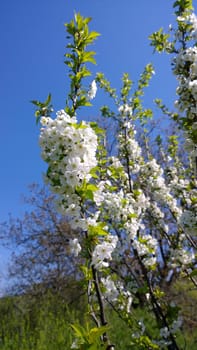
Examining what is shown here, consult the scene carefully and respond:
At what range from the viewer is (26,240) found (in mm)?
12211

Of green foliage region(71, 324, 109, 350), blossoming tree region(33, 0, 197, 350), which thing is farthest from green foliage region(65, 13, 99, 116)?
green foliage region(71, 324, 109, 350)

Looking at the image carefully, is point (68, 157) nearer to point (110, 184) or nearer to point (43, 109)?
point (43, 109)

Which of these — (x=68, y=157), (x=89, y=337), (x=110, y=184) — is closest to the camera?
(x=89, y=337)

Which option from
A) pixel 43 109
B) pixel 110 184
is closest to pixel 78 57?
pixel 43 109

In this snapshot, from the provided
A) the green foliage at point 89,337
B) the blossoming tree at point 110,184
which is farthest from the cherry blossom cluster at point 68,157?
the green foliage at point 89,337

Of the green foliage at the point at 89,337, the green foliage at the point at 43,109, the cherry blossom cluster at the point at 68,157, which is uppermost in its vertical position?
the green foliage at the point at 43,109

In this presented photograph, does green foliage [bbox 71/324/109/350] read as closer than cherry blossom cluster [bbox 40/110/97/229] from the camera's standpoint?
Yes

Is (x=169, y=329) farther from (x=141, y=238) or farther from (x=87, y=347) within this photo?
(x=87, y=347)

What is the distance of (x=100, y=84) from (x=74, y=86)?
324 cm

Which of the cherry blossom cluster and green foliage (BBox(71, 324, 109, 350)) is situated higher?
the cherry blossom cluster

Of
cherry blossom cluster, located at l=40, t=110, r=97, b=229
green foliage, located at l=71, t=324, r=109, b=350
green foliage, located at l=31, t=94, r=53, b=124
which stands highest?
green foliage, located at l=31, t=94, r=53, b=124

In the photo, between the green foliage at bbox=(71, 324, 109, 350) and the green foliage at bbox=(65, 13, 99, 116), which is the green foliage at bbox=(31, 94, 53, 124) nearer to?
the green foliage at bbox=(65, 13, 99, 116)

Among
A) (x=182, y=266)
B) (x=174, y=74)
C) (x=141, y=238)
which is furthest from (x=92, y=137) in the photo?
(x=182, y=266)

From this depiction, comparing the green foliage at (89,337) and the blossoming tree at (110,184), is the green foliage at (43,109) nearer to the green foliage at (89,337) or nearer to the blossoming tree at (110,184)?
the blossoming tree at (110,184)
